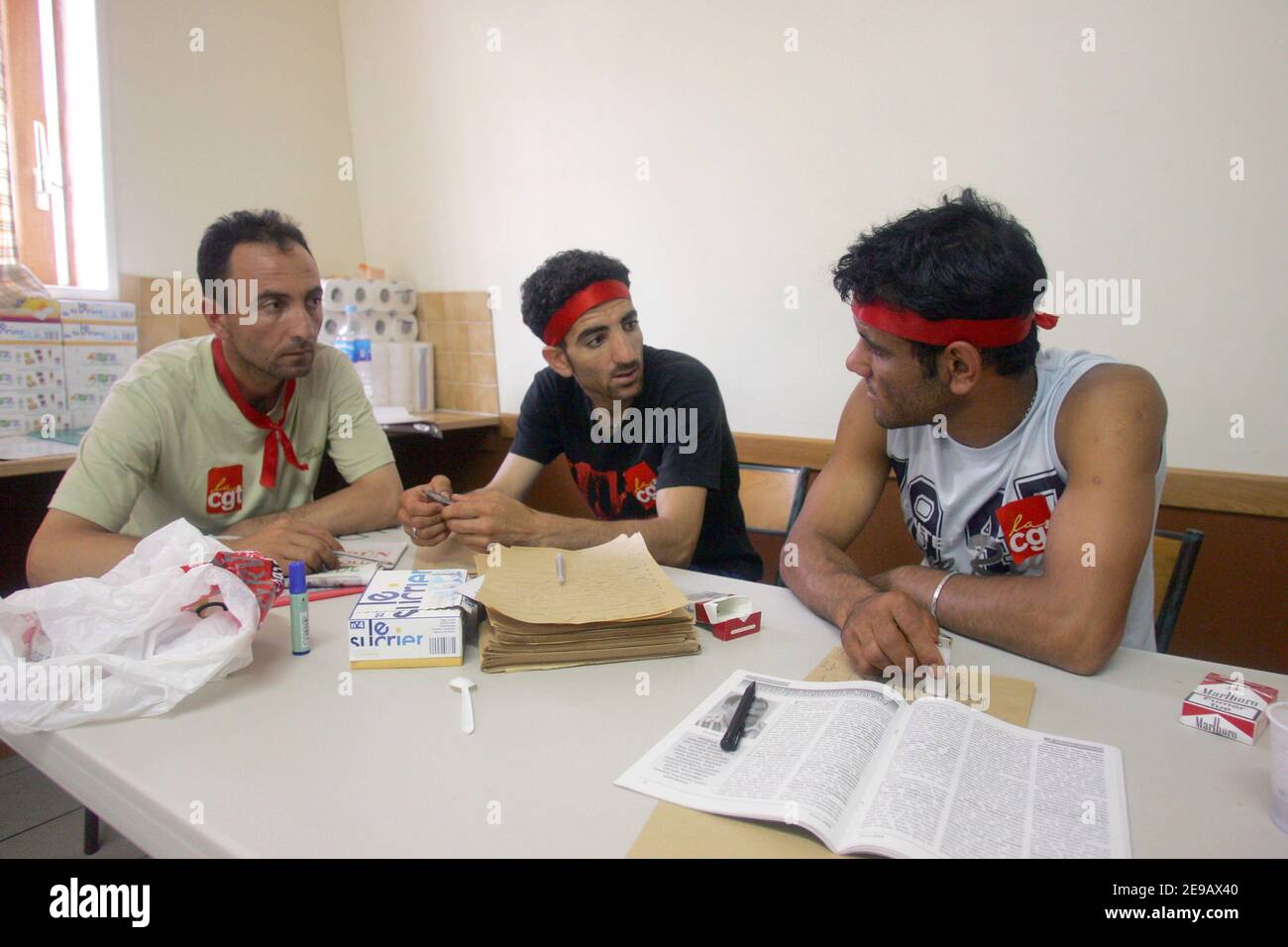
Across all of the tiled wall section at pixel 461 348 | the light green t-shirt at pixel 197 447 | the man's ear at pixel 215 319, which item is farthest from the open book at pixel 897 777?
the tiled wall section at pixel 461 348

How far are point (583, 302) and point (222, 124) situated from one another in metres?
2.28

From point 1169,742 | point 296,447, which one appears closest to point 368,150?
point 296,447

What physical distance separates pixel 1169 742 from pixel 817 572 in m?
0.53

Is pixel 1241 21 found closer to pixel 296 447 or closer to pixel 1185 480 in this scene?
pixel 1185 480

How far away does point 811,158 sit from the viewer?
241cm

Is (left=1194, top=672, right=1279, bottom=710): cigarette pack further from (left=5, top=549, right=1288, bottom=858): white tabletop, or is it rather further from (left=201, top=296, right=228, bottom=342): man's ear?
(left=201, top=296, right=228, bottom=342): man's ear

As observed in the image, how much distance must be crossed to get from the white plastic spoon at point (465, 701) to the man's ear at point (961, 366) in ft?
2.81

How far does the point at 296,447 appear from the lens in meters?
1.94

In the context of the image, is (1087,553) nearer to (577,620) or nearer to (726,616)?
(726,616)

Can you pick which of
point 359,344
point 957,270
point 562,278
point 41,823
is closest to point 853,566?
point 957,270

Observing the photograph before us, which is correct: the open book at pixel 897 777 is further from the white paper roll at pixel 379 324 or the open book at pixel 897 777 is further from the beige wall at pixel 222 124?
the beige wall at pixel 222 124

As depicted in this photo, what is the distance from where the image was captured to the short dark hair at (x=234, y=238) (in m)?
1.84

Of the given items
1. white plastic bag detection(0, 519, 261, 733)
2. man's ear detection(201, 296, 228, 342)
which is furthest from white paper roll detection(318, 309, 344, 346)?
white plastic bag detection(0, 519, 261, 733)

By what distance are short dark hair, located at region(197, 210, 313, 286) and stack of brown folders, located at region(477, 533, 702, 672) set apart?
3.74 feet
